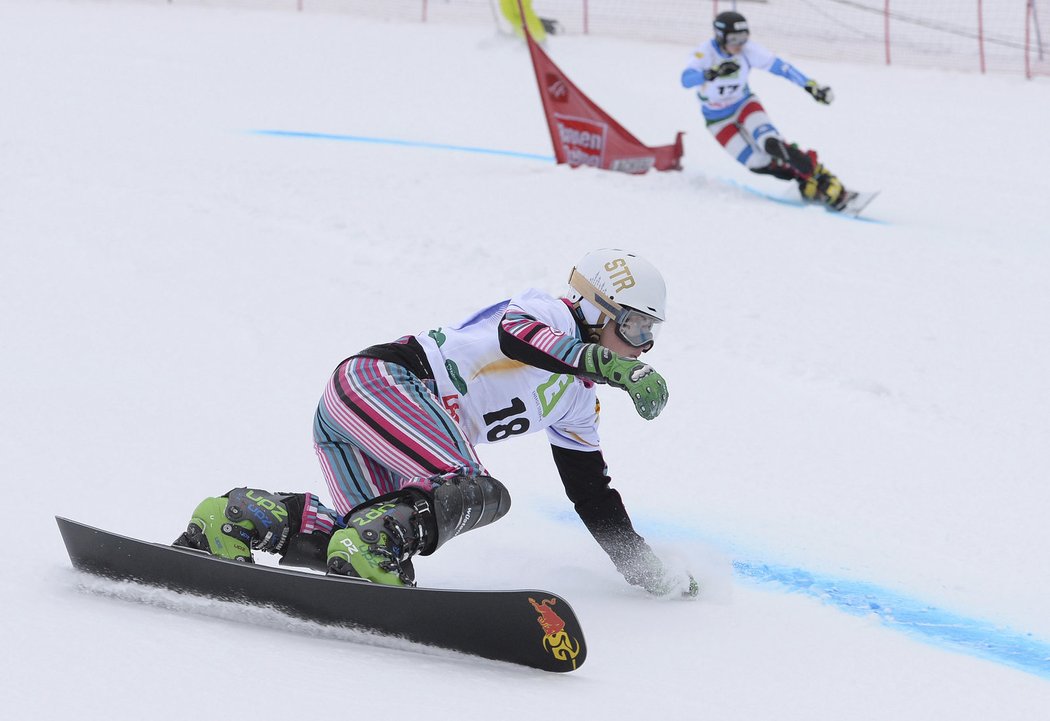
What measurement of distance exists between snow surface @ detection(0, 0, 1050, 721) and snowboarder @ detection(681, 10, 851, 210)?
52 cm

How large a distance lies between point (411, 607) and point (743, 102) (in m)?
7.96

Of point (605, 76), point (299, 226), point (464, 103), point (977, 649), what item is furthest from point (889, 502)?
point (605, 76)

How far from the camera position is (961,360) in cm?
664

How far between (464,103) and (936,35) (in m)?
8.90

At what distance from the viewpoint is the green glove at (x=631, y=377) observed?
3.15 meters

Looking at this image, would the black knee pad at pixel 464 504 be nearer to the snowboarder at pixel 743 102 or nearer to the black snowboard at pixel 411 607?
the black snowboard at pixel 411 607

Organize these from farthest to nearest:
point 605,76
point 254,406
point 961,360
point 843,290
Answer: point 605,76
point 843,290
point 961,360
point 254,406

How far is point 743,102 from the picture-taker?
10.1 m

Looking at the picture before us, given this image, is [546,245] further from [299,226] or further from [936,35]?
[936,35]

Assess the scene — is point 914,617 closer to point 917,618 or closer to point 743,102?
point 917,618

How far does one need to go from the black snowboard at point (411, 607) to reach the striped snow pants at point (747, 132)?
7.61 metres

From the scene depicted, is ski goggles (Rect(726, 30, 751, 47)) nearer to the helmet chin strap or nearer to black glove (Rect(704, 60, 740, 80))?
black glove (Rect(704, 60, 740, 80))

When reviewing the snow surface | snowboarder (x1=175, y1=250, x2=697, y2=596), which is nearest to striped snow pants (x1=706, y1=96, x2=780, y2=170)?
the snow surface

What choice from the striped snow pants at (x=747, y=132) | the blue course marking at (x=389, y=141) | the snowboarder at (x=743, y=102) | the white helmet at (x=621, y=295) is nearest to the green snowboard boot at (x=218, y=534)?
the white helmet at (x=621, y=295)
